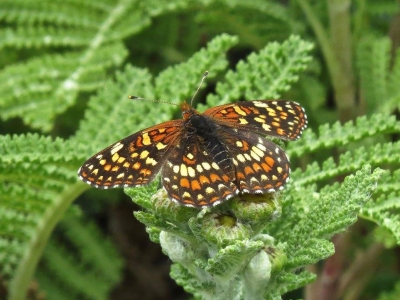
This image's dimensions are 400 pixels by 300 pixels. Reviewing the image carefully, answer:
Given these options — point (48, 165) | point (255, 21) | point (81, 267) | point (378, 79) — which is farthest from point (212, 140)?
point (81, 267)

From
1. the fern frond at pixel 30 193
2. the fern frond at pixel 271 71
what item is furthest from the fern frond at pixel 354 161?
the fern frond at pixel 30 193

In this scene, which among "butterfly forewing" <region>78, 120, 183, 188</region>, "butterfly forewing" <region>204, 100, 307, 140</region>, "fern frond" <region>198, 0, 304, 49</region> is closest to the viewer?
"butterfly forewing" <region>78, 120, 183, 188</region>

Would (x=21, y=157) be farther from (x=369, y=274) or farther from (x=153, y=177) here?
(x=369, y=274)

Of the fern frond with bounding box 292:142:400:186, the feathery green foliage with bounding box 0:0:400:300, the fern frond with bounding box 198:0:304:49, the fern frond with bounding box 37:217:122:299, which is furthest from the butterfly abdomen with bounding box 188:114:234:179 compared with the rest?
the fern frond with bounding box 37:217:122:299

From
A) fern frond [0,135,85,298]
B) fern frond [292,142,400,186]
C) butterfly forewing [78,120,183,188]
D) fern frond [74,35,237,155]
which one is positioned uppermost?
fern frond [74,35,237,155]

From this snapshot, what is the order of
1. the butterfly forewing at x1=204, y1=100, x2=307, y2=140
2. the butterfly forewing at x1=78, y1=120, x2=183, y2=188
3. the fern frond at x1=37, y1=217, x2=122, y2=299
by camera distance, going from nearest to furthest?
1. the butterfly forewing at x1=78, y1=120, x2=183, y2=188
2. the butterfly forewing at x1=204, y1=100, x2=307, y2=140
3. the fern frond at x1=37, y1=217, x2=122, y2=299

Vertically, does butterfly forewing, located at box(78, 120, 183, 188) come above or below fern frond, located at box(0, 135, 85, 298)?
below

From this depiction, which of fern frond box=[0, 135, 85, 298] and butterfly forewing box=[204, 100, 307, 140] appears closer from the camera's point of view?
butterfly forewing box=[204, 100, 307, 140]

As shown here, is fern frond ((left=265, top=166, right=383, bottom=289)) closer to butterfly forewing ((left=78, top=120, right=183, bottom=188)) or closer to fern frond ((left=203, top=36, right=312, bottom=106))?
butterfly forewing ((left=78, top=120, right=183, bottom=188))
